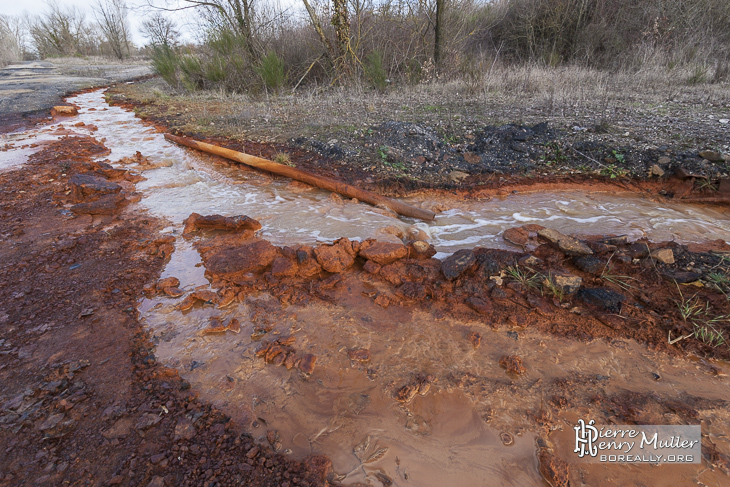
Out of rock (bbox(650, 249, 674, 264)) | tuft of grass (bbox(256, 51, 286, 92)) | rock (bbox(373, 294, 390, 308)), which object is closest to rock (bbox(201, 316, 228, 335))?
rock (bbox(373, 294, 390, 308))

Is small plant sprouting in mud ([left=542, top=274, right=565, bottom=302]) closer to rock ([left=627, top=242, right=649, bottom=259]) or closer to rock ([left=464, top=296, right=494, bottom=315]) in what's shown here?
rock ([left=464, top=296, right=494, bottom=315])

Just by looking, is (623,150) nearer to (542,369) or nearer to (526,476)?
(542,369)

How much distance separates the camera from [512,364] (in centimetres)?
202

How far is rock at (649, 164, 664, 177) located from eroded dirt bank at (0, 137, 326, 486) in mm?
5172

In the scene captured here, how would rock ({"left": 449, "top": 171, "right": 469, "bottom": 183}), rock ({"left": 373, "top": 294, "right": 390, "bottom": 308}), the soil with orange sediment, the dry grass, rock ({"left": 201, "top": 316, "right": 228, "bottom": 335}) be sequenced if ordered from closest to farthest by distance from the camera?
rock ({"left": 201, "top": 316, "right": 228, "bottom": 335}), rock ({"left": 373, "top": 294, "right": 390, "bottom": 308}), the soil with orange sediment, rock ({"left": 449, "top": 171, "right": 469, "bottom": 183}), the dry grass

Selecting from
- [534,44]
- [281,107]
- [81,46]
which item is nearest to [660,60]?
[534,44]

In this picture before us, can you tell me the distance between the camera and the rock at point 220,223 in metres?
3.51

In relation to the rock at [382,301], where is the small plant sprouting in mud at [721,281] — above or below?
above

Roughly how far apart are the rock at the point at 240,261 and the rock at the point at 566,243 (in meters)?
2.44

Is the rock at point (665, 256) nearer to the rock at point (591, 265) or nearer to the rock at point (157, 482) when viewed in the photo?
the rock at point (591, 265)

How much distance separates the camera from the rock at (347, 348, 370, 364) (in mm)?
2109

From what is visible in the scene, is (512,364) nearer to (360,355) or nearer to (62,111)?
(360,355)

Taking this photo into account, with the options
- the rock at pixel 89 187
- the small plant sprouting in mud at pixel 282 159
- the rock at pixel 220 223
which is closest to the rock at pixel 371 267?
the rock at pixel 220 223

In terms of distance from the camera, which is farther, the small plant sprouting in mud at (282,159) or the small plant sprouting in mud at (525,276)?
the small plant sprouting in mud at (282,159)
